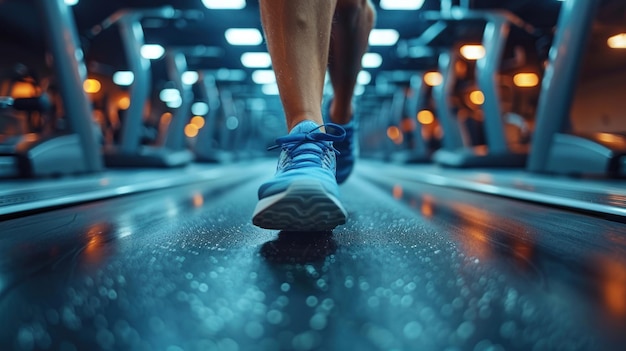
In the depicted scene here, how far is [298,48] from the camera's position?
958 mm

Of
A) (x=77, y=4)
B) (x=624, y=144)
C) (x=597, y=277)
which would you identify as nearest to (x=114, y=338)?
(x=597, y=277)

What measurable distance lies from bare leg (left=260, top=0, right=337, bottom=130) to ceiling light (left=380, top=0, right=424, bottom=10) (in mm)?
4330

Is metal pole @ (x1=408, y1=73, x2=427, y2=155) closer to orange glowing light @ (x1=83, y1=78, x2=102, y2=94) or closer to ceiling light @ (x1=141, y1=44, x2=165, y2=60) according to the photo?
ceiling light @ (x1=141, y1=44, x2=165, y2=60)

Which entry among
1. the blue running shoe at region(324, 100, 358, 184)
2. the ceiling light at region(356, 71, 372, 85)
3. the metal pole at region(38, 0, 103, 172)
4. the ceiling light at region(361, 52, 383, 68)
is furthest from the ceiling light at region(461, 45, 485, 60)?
the blue running shoe at region(324, 100, 358, 184)

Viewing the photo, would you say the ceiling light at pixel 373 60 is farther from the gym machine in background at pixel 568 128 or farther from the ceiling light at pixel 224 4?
the gym machine in background at pixel 568 128

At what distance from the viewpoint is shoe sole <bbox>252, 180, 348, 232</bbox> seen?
0.72 m

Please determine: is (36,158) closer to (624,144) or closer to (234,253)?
(234,253)

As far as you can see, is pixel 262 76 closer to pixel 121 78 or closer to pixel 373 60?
pixel 373 60

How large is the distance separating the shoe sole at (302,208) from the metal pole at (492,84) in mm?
4957

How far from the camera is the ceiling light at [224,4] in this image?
4.96m

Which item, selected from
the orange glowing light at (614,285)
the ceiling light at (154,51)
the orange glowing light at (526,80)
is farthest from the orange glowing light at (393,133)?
the orange glowing light at (614,285)

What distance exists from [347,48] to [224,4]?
4068 millimetres

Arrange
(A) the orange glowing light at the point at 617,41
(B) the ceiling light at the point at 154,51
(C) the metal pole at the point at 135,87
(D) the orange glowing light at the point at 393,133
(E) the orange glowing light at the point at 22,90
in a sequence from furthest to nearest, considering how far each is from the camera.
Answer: (D) the orange glowing light at the point at 393,133, (B) the ceiling light at the point at 154,51, (C) the metal pole at the point at 135,87, (E) the orange glowing light at the point at 22,90, (A) the orange glowing light at the point at 617,41

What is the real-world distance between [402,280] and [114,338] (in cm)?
33
